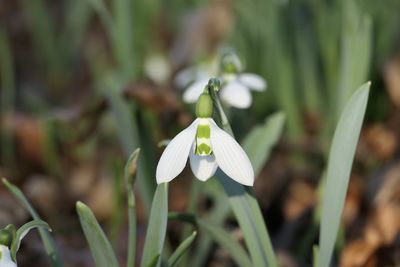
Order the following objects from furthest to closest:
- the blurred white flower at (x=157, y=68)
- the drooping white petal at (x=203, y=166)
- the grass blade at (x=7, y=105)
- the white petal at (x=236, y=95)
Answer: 1. the blurred white flower at (x=157, y=68)
2. the grass blade at (x=7, y=105)
3. the white petal at (x=236, y=95)
4. the drooping white petal at (x=203, y=166)

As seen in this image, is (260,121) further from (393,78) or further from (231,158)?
(231,158)

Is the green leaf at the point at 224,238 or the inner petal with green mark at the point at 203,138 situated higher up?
the inner petal with green mark at the point at 203,138

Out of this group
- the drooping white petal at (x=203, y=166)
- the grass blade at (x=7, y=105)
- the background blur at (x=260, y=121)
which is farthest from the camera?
the grass blade at (x=7, y=105)

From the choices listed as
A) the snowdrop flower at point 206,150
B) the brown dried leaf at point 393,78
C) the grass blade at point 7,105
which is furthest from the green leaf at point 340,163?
the grass blade at point 7,105

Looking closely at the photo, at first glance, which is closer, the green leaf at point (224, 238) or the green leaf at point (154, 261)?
the green leaf at point (154, 261)

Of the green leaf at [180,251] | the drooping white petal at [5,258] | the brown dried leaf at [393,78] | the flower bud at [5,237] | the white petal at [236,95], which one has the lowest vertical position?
the brown dried leaf at [393,78]

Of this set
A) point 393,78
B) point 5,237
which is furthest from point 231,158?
point 393,78

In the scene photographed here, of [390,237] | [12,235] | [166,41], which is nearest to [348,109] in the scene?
[12,235]

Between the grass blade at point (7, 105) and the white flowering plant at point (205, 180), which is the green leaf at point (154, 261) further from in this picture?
the grass blade at point (7, 105)

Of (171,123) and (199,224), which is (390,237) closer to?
(199,224)
